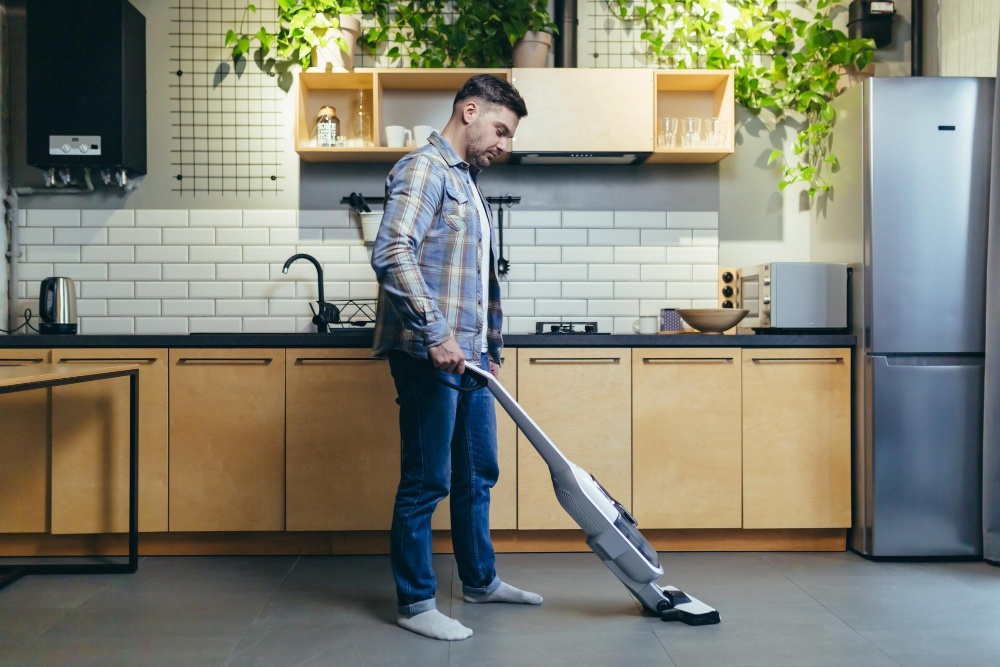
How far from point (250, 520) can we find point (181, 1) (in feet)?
7.67

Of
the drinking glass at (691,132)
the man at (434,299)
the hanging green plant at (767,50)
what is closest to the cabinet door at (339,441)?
the man at (434,299)

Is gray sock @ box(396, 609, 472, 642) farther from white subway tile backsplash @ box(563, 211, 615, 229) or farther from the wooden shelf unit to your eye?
the wooden shelf unit

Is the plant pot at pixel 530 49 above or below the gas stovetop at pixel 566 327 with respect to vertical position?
above

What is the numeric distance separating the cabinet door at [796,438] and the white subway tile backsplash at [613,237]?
2.86 ft

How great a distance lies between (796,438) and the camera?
9.37ft

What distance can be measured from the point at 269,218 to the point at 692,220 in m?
1.94

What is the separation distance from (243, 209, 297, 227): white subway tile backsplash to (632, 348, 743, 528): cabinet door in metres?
1.69

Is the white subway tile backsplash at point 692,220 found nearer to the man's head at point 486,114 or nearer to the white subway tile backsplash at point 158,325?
the man's head at point 486,114

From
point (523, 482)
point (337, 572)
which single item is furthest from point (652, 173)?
point (337, 572)

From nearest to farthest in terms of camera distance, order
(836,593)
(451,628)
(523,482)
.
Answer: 1. (451,628)
2. (836,593)
3. (523,482)

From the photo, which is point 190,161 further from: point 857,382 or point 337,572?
point 857,382

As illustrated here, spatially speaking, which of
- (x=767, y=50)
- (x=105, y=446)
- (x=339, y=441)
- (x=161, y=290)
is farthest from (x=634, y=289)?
(x=105, y=446)

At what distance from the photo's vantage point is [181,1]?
11.2 feet

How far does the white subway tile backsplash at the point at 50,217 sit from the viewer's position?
342 cm
